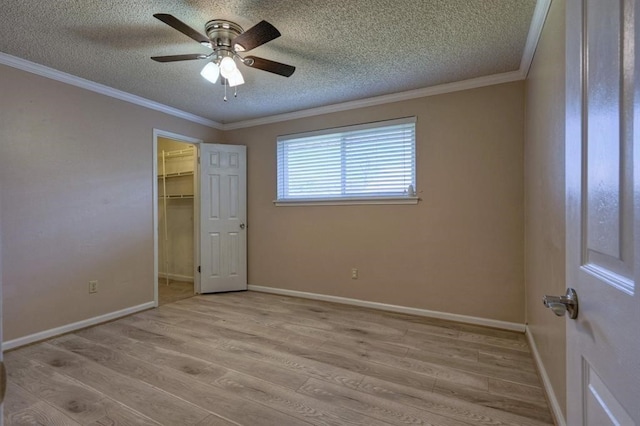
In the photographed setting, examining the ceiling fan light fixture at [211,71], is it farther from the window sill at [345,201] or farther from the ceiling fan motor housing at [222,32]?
the window sill at [345,201]

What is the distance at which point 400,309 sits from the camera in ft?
11.0

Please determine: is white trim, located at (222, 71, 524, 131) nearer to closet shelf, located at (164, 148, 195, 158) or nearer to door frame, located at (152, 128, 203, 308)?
door frame, located at (152, 128, 203, 308)

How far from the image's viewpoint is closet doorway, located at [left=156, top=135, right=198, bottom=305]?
498 centimetres

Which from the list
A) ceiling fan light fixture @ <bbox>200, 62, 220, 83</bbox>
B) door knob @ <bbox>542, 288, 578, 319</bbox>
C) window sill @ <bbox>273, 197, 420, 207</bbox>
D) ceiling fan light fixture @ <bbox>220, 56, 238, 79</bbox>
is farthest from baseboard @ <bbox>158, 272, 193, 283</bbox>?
door knob @ <bbox>542, 288, 578, 319</bbox>

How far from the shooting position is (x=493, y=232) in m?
2.92

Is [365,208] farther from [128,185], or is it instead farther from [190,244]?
[190,244]

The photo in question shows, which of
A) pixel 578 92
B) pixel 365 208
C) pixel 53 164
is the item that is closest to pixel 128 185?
pixel 53 164

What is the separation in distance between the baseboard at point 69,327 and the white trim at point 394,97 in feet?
9.03

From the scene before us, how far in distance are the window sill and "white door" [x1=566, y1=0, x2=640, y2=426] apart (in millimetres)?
2471

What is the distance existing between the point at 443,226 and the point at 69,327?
12.7 feet

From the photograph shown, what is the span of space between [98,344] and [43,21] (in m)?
2.54

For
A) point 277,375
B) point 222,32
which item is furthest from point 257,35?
point 277,375

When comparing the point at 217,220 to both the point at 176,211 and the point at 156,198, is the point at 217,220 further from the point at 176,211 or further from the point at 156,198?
the point at 176,211

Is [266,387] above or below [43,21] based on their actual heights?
below
